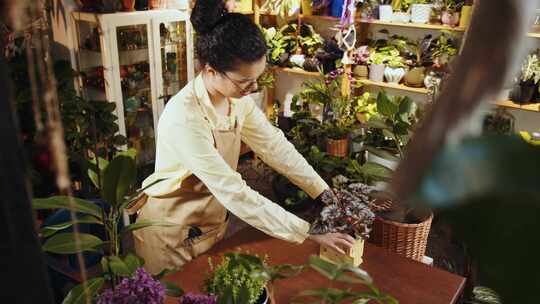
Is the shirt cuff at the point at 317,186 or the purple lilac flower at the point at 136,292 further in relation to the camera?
the shirt cuff at the point at 317,186

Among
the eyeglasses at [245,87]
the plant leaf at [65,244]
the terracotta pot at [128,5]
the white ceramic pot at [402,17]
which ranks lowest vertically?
the plant leaf at [65,244]

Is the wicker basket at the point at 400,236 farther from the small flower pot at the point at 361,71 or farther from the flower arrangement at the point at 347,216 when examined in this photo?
the small flower pot at the point at 361,71

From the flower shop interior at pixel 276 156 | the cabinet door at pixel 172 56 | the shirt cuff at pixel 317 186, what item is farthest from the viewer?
the cabinet door at pixel 172 56

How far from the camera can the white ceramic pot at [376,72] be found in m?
3.66

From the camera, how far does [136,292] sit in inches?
28.6

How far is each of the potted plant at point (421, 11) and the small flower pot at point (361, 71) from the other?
56cm

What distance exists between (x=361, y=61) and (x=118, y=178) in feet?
10.5

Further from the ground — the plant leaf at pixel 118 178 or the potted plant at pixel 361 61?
the plant leaf at pixel 118 178

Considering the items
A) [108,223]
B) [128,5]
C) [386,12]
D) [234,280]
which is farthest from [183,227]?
[386,12]

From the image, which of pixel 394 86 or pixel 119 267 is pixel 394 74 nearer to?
pixel 394 86

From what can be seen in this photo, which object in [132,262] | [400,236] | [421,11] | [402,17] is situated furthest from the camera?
[402,17]

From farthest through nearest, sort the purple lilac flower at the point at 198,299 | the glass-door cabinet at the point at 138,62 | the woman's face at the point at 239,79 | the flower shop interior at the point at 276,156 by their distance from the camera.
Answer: the glass-door cabinet at the point at 138,62, the woman's face at the point at 239,79, the purple lilac flower at the point at 198,299, the flower shop interior at the point at 276,156

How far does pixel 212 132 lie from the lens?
1.61m

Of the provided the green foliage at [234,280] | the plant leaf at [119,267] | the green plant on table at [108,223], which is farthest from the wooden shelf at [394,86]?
the plant leaf at [119,267]
